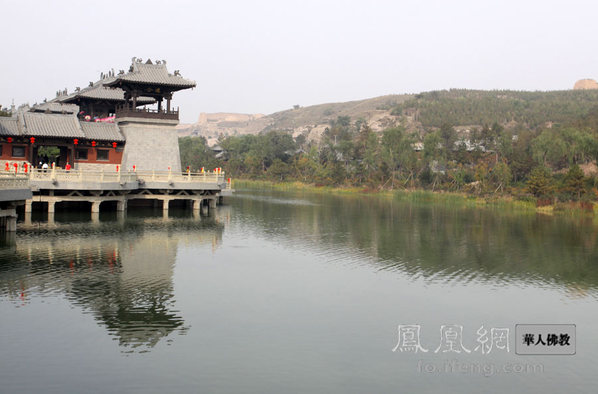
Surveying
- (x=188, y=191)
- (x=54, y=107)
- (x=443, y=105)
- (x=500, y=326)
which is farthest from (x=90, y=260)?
(x=443, y=105)

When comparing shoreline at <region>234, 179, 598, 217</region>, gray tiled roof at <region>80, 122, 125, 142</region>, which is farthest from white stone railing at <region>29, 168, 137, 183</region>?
shoreline at <region>234, 179, 598, 217</region>

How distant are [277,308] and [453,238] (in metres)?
19.1

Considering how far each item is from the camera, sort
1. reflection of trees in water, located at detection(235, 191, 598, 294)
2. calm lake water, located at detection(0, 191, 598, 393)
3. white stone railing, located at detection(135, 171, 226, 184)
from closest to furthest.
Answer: calm lake water, located at detection(0, 191, 598, 393) < reflection of trees in water, located at detection(235, 191, 598, 294) < white stone railing, located at detection(135, 171, 226, 184)

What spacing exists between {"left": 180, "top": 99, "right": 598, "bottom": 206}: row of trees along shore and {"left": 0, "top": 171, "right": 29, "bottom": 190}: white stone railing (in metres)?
45.0

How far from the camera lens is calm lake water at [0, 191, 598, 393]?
12.2m

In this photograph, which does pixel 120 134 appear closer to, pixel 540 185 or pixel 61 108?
pixel 61 108

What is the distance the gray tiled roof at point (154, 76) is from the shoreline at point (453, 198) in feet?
99.8

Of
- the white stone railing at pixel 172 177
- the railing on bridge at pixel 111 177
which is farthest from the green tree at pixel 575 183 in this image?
the white stone railing at pixel 172 177

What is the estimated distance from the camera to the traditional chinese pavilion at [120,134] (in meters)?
43.5

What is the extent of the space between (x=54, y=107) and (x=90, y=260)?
111 feet

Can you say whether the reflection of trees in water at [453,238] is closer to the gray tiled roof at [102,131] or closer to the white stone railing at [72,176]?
the white stone railing at [72,176]

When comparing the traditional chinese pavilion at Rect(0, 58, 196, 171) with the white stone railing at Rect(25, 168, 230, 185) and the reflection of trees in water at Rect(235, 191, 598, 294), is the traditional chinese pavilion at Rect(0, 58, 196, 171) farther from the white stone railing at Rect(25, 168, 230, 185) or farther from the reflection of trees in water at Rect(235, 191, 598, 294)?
the reflection of trees in water at Rect(235, 191, 598, 294)

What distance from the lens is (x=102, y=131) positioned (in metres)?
45.9

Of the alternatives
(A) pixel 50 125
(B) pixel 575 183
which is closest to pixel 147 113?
(A) pixel 50 125
